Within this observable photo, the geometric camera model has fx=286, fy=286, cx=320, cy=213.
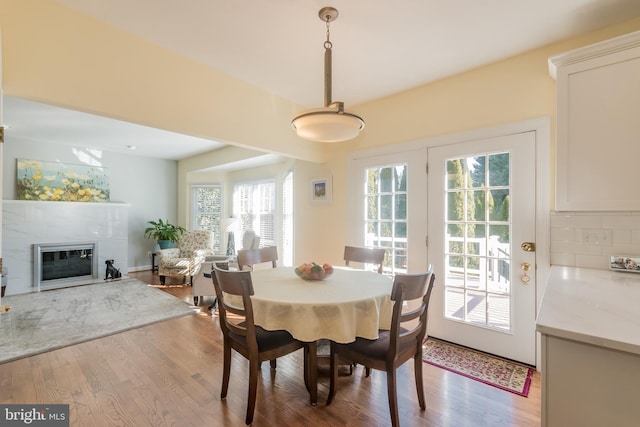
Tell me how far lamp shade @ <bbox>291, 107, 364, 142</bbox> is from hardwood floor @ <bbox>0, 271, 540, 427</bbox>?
180 cm

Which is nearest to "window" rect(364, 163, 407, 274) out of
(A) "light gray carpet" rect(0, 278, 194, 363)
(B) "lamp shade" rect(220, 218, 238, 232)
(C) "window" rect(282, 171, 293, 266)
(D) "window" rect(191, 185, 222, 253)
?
(C) "window" rect(282, 171, 293, 266)

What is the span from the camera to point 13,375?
224 centimetres

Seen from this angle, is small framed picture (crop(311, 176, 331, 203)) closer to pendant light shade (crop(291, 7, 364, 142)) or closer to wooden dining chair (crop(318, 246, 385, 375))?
wooden dining chair (crop(318, 246, 385, 375))

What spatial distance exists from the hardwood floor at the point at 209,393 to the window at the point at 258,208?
309cm

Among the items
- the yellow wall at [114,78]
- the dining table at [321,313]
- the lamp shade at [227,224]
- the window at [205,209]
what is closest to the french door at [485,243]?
the dining table at [321,313]

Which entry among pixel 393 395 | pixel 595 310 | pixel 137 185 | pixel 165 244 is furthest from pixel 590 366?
pixel 137 185

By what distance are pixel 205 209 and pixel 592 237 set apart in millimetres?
→ 6652

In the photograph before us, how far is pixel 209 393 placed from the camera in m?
2.03

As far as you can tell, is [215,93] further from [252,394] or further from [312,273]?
[252,394]

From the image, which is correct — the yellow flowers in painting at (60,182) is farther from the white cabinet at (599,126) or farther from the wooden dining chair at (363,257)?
the white cabinet at (599,126)

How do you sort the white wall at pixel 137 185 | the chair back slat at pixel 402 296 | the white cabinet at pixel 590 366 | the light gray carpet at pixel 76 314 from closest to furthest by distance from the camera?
the white cabinet at pixel 590 366 < the chair back slat at pixel 402 296 < the light gray carpet at pixel 76 314 < the white wall at pixel 137 185

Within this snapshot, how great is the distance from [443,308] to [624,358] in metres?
2.00

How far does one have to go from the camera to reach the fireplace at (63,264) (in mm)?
4879

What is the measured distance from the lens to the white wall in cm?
547
